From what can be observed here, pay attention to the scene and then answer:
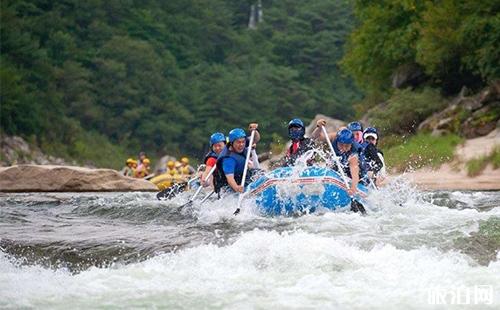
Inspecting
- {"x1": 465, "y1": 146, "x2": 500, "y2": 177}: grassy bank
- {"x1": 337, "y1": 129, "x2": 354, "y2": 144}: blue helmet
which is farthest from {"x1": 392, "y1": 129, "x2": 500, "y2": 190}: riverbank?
{"x1": 337, "y1": 129, "x2": 354, "y2": 144}: blue helmet

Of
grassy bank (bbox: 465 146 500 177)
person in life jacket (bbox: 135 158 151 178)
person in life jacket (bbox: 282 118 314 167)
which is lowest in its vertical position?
person in life jacket (bbox: 135 158 151 178)

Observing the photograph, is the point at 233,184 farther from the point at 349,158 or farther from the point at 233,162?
the point at 349,158

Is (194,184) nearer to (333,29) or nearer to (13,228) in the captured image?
(13,228)

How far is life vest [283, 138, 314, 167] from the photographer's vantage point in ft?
53.0

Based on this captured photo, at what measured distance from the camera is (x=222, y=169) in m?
15.8

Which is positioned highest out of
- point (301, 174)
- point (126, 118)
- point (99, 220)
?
point (301, 174)

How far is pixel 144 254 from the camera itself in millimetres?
11820

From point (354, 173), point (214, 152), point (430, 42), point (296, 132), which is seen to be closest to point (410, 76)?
point (430, 42)

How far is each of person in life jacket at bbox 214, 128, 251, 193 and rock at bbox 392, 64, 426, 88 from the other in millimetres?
23582

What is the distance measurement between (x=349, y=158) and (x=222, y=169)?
6.73 feet

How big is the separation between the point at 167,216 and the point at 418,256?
273 inches

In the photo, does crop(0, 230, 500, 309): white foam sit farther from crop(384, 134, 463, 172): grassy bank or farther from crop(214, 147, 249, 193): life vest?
crop(384, 134, 463, 172): grassy bank

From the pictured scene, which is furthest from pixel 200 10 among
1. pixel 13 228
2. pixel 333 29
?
pixel 13 228

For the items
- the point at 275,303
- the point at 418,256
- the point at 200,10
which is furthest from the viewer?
the point at 200,10
